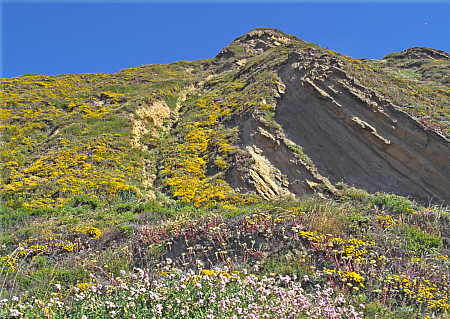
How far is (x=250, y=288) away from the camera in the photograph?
4859 mm

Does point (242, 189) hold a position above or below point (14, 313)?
above

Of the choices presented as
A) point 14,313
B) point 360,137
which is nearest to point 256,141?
point 360,137

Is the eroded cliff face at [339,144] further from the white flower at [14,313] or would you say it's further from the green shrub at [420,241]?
the white flower at [14,313]

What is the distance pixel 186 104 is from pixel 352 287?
20351 millimetres

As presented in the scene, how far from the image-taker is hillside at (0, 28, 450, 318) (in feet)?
20.0

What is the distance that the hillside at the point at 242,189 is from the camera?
20.0ft

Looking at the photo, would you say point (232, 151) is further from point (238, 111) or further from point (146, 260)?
point (146, 260)

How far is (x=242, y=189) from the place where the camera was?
1332 cm

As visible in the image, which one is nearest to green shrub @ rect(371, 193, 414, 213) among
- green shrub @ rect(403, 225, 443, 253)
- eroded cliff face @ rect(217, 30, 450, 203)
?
green shrub @ rect(403, 225, 443, 253)

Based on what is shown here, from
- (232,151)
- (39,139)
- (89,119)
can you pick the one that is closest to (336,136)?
(232,151)

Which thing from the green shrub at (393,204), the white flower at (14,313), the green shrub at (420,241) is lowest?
the green shrub at (420,241)

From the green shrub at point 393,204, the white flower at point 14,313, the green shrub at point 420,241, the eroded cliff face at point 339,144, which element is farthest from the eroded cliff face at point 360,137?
the white flower at point 14,313

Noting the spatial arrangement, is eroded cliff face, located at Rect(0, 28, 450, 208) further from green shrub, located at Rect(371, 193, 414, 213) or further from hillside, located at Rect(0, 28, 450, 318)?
green shrub, located at Rect(371, 193, 414, 213)

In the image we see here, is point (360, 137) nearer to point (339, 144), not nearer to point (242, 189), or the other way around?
point (339, 144)
